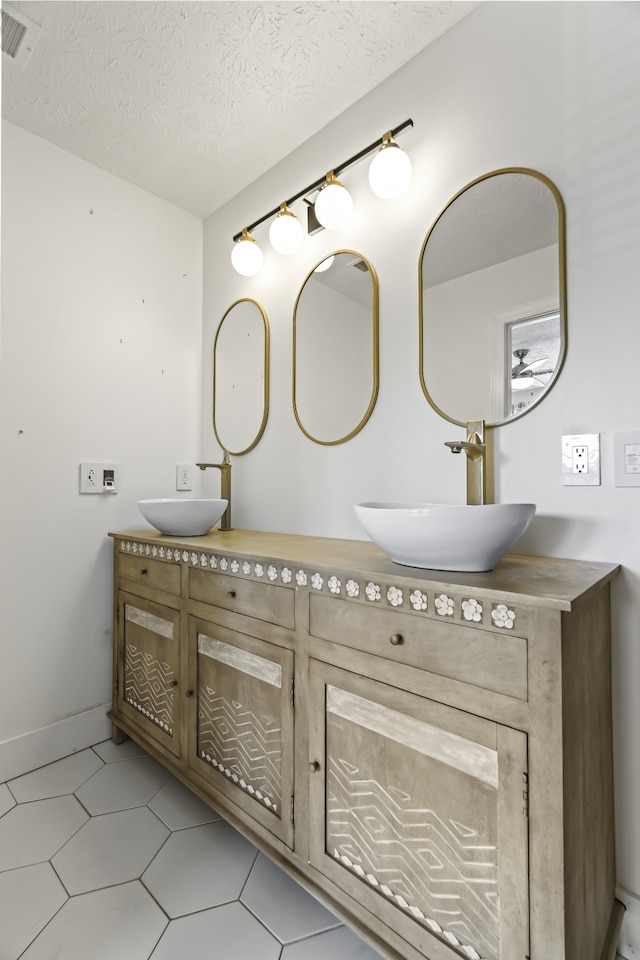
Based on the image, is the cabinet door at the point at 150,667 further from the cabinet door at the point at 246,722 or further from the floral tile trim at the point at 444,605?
the floral tile trim at the point at 444,605

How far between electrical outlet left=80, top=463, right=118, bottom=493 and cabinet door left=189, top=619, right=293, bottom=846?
821 mm

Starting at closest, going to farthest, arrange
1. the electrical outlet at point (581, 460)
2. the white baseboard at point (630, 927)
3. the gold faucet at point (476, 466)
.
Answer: the white baseboard at point (630, 927), the electrical outlet at point (581, 460), the gold faucet at point (476, 466)

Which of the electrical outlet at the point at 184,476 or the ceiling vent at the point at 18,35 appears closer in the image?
the ceiling vent at the point at 18,35

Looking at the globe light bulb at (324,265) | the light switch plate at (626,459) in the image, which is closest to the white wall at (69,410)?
the globe light bulb at (324,265)

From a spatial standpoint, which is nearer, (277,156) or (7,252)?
(7,252)

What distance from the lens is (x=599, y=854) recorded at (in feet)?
2.98

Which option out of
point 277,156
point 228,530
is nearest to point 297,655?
point 228,530

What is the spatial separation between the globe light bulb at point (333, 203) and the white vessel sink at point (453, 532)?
111cm

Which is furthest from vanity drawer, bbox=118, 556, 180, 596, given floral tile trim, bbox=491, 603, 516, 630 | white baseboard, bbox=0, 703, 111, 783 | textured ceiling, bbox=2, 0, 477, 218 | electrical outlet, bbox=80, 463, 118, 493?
textured ceiling, bbox=2, 0, 477, 218

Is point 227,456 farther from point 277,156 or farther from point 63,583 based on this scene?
point 277,156

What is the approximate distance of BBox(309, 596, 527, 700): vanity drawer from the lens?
78 centimetres

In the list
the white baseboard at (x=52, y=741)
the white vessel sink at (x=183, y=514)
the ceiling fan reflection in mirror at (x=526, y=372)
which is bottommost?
the white baseboard at (x=52, y=741)

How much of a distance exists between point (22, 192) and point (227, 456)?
1.24 metres

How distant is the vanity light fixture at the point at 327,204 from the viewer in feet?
4.61
